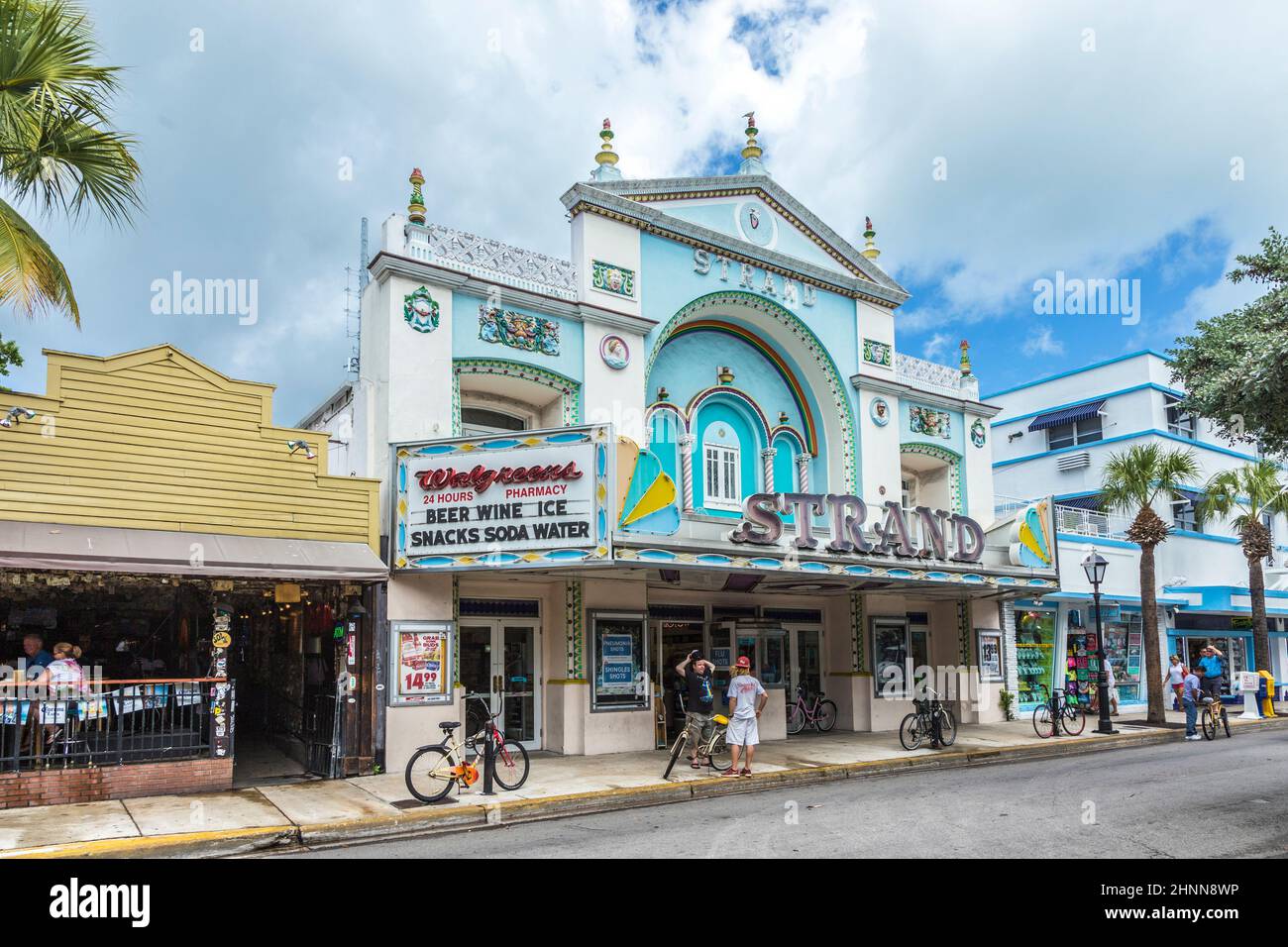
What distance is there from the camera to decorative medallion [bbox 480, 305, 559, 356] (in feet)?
54.4

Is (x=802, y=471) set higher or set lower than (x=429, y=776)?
higher

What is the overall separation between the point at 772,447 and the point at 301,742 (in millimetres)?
11120

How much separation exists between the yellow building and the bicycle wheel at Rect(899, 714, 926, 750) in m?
9.52

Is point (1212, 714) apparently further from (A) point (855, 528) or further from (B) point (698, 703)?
(B) point (698, 703)

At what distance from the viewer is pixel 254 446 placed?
1422 cm

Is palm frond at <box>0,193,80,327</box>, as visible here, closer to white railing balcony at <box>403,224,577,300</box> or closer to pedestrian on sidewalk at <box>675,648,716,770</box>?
white railing balcony at <box>403,224,577,300</box>

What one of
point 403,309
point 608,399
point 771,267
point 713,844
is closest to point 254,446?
point 403,309

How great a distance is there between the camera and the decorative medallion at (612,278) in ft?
59.1

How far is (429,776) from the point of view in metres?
12.4

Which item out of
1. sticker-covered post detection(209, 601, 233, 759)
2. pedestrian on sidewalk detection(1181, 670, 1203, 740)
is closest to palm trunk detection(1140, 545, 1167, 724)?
pedestrian on sidewalk detection(1181, 670, 1203, 740)

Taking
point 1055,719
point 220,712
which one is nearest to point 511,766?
point 220,712

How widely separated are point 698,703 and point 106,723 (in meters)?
8.21

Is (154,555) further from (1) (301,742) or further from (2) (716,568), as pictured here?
(2) (716,568)

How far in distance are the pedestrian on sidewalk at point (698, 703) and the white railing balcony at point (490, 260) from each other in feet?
22.5
